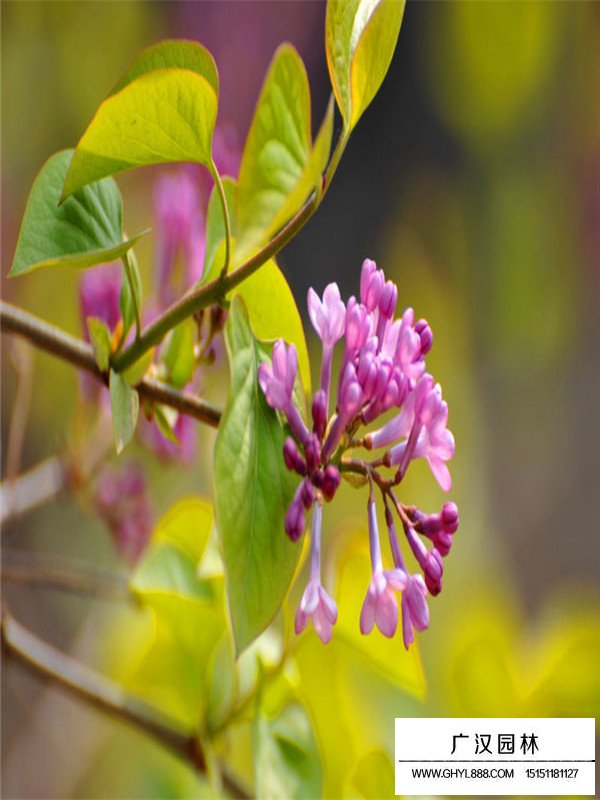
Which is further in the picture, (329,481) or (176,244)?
(176,244)

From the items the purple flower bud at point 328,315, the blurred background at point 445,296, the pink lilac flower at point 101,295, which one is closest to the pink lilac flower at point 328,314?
the purple flower bud at point 328,315

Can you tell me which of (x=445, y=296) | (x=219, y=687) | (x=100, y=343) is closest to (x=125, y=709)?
(x=219, y=687)

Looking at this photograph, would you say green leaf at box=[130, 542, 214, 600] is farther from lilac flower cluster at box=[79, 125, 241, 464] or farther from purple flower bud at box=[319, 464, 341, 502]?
purple flower bud at box=[319, 464, 341, 502]

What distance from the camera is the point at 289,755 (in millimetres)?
302

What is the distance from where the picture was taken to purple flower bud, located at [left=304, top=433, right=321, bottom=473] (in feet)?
0.68

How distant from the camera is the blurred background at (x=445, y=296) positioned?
589 mm

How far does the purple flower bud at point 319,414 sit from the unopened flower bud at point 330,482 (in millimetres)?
13

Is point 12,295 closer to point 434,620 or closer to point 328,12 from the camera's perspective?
point 434,620

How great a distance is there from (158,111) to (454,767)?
236mm

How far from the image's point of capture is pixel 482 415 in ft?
3.04

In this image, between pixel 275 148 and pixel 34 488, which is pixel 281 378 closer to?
pixel 275 148

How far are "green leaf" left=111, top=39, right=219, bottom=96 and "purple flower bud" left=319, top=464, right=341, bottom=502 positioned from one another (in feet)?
0.27

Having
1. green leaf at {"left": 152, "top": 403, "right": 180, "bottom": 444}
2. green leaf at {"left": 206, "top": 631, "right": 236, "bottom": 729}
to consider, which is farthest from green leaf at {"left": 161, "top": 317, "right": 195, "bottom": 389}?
green leaf at {"left": 206, "top": 631, "right": 236, "bottom": 729}

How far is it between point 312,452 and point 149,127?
0.07 m
